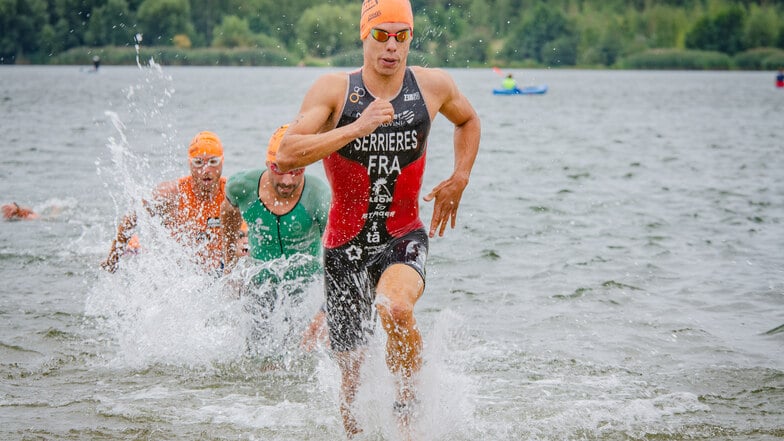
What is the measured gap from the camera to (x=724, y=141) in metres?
32.8

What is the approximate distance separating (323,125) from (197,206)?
391cm

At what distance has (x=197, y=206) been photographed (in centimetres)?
873

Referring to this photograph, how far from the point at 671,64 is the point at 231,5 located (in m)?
90.0

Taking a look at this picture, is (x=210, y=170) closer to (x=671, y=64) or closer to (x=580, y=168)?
(x=580, y=168)

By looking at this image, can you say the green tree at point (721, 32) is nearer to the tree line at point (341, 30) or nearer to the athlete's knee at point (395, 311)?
the tree line at point (341, 30)

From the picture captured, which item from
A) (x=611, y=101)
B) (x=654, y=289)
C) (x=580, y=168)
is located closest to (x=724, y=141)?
(x=580, y=168)

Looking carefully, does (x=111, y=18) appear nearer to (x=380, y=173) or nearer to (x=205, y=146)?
(x=205, y=146)

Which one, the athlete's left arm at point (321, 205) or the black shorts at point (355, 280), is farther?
the athlete's left arm at point (321, 205)

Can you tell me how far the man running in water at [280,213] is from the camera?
728 cm

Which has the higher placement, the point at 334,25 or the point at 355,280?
the point at 355,280

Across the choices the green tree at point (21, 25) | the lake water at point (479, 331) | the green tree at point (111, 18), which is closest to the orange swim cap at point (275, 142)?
the lake water at point (479, 331)

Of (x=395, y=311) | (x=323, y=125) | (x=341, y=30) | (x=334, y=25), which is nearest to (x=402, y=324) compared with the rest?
(x=395, y=311)

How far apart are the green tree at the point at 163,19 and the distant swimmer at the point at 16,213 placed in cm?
6376

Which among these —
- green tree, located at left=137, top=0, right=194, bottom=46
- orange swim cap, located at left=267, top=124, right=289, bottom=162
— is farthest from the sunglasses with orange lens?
green tree, located at left=137, top=0, right=194, bottom=46
